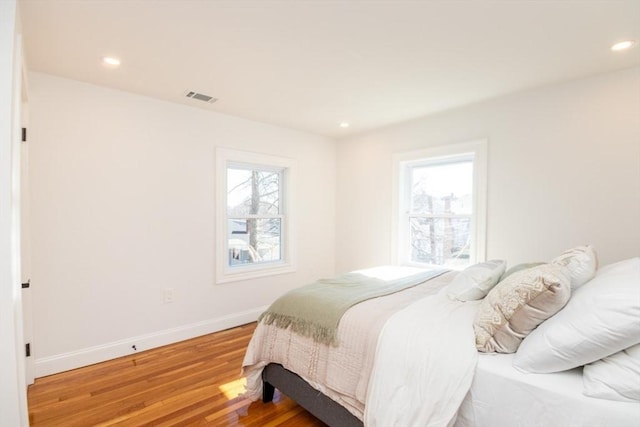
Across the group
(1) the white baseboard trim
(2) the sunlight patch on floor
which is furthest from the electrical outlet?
(2) the sunlight patch on floor

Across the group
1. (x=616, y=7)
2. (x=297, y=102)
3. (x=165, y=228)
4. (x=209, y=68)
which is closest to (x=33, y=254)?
(x=165, y=228)

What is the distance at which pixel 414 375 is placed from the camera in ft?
4.55

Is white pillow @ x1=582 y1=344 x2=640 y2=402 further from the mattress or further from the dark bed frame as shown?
the dark bed frame

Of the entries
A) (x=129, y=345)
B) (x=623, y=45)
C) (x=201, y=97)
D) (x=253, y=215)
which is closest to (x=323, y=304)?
(x=129, y=345)

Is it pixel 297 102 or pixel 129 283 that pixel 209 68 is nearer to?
pixel 297 102

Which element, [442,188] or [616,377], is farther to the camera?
[442,188]

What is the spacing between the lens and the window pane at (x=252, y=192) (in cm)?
377

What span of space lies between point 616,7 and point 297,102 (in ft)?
7.72

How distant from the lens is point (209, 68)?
245cm

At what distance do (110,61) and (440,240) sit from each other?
140 inches

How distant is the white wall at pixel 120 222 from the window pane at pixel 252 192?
324 millimetres

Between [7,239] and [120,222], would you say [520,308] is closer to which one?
[7,239]

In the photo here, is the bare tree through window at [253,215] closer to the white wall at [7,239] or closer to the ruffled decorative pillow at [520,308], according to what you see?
the white wall at [7,239]

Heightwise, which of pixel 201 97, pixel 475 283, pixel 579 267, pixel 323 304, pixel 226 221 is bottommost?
pixel 323 304
